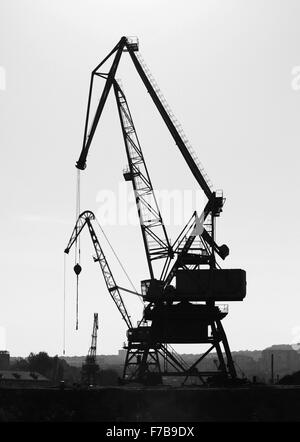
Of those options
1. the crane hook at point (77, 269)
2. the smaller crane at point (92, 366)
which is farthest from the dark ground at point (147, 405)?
the smaller crane at point (92, 366)

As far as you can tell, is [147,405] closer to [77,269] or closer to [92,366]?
[77,269]

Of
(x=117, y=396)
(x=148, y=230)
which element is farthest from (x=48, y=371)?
(x=117, y=396)

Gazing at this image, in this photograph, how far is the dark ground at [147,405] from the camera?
184 feet

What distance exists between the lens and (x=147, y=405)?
188 ft

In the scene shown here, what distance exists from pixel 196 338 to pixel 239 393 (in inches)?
648

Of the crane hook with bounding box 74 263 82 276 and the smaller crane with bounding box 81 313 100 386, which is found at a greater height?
the crane hook with bounding box 74 263 82 276

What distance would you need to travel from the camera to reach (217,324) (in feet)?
252

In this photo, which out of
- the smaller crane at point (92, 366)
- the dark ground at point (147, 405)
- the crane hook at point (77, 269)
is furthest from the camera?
the smaller crane at point (92, 366)

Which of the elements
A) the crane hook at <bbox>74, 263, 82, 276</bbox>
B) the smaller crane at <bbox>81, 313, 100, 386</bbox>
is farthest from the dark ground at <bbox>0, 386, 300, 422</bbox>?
the smaller crane at <bbox>81, 313, 100, 386</bbox>

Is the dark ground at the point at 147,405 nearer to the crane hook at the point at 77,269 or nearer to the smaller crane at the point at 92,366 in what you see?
the crane hook at the point at 77,269

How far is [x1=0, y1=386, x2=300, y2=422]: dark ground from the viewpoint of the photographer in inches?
2205

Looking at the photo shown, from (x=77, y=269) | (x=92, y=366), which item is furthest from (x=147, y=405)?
(x=92, y=366)

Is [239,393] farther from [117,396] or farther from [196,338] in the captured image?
[196,338]

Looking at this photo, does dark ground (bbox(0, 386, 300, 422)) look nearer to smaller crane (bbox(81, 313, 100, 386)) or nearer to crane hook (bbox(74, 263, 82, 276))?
crane hook (bbox(74, 263, 82, 276))
